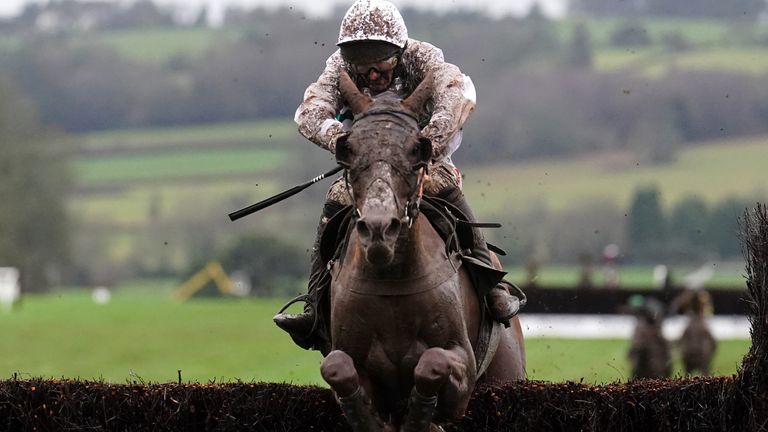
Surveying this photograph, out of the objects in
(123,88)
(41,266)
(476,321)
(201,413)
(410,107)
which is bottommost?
(41,266)

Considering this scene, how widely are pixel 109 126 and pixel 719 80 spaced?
1307 inches

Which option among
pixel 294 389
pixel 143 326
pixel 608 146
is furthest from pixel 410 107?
pixel 608 146

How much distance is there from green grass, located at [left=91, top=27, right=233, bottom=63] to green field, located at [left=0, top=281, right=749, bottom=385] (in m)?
36.6

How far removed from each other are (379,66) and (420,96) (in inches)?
25.6

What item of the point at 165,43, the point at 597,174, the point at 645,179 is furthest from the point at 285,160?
the point at 165,43

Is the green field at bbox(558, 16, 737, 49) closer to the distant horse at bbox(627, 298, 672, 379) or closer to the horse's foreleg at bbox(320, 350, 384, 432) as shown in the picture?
the distant horse at bbox(627, 298, 672, 379)

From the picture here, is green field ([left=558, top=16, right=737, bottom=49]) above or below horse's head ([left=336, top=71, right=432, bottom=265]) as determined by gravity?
below

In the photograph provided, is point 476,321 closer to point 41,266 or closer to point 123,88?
point 41,266

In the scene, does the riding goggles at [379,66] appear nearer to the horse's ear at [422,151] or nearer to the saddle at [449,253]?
the saddle at [449,253]

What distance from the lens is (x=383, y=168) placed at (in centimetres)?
720

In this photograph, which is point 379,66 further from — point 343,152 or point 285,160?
point 285,160

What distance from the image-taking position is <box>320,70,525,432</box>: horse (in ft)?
23.9

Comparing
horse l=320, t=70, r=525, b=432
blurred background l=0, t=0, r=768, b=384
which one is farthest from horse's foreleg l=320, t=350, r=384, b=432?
blurred background l=0, t=0, r=768, b=384

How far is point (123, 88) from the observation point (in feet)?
273
